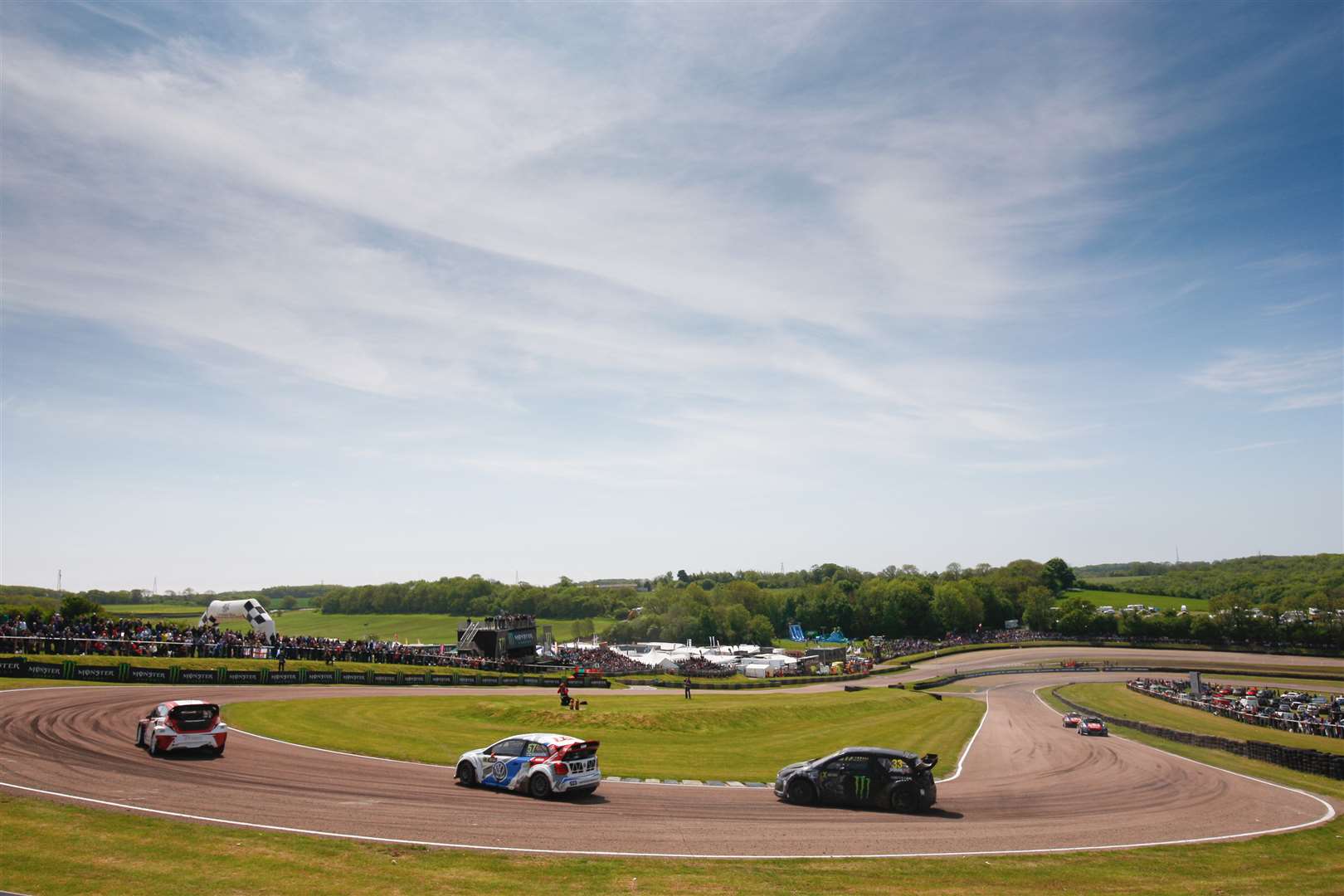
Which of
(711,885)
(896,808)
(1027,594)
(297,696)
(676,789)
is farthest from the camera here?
(1027,594)

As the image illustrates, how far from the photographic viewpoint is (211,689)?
44062 mm

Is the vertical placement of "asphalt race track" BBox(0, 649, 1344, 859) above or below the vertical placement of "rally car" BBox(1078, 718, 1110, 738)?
above

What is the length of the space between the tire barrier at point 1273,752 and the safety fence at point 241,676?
31.4m

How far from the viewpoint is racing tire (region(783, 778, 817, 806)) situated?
2233cm

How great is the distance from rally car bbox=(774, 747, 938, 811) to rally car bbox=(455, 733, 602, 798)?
5.77 m

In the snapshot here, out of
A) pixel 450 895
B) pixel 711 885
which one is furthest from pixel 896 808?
pixel 450 895

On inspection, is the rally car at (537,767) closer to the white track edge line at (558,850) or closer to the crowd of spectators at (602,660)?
the white track edge line at (558,850)

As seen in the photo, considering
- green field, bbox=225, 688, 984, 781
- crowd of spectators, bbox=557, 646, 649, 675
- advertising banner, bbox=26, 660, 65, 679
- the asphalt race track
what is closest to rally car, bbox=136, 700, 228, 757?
the asphalt race track

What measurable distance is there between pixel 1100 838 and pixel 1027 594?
196021 millimetres

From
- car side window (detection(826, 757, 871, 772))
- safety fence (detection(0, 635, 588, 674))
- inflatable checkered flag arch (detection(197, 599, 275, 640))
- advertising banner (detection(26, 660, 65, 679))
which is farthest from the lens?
inflatable checkered flag arch (detection(197, 599, 275, 640))

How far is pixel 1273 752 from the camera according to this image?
32.4 metres

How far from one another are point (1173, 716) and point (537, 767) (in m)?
55.2

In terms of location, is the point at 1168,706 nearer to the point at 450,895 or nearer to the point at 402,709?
the point at 402,709

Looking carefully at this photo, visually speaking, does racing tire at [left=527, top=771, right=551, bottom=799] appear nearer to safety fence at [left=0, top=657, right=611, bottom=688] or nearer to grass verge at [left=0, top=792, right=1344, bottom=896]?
grass verge at [left=0, top=792, right=1344, bottom=896]
